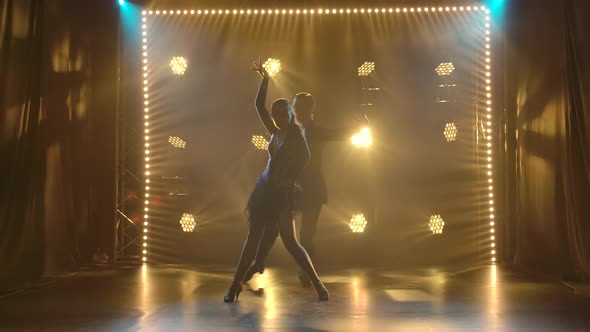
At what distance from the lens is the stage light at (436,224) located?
7922 millimetres

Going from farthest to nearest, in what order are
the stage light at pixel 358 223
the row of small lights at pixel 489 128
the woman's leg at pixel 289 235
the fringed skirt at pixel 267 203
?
the stage light at pixel 358 223 < the row of small lights at pixel 489 128 < the woman's leg at pixel 289 235 < the fringed skirt at pixel 267 203

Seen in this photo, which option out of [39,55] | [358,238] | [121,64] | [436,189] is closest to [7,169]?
[39,55]

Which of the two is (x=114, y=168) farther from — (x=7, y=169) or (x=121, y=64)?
(x=7, y=169)

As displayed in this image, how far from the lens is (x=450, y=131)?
800 cm

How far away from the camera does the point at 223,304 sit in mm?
4832

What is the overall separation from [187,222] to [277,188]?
11.6 ft

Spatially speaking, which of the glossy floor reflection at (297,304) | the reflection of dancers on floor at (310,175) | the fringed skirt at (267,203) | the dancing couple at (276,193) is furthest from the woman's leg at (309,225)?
the fringed skirt at (267,203)

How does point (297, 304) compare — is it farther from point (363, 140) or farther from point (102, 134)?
point (102, 134)

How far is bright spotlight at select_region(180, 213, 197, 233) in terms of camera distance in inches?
316

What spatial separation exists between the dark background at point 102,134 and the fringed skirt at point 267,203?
86.8 inches

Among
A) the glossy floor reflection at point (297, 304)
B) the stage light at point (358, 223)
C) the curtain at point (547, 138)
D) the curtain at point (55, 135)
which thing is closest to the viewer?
the glossy floor reflection at point (297, 304)

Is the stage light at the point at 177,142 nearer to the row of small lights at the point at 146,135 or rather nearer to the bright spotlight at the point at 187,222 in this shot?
the row of small lights at the point at 146,135

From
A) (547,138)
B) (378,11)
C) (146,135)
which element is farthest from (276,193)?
(378,11)

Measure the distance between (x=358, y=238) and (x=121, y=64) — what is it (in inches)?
135
